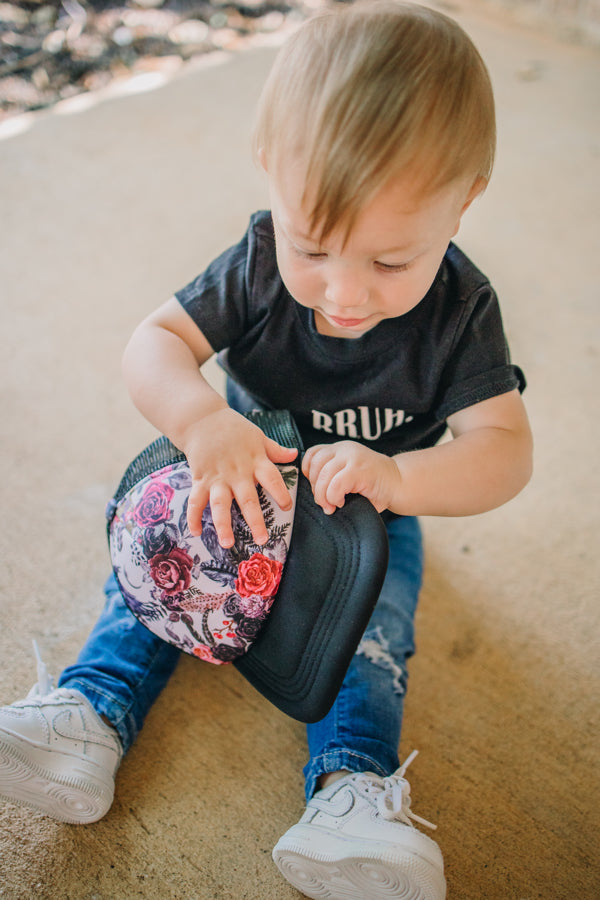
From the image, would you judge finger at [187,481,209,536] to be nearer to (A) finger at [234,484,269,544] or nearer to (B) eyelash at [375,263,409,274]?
(A) finger at [234,484,269,544]

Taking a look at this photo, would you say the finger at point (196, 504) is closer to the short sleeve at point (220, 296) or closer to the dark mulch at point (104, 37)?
the short sleeve at point (220, 296)

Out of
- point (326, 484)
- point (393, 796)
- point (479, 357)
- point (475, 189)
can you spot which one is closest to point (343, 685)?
point (393, 796)

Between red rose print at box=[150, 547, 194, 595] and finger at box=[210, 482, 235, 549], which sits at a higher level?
finger at box=[210, 482, 235, 549]

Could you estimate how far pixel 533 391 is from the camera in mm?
1007

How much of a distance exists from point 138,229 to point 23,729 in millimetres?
942

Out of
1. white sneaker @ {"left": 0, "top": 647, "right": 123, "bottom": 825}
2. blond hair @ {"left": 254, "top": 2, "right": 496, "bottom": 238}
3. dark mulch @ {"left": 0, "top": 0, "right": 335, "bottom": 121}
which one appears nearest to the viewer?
blond hair @ {"left": 254, "top": 2, "right": 496, "bottom": 238}

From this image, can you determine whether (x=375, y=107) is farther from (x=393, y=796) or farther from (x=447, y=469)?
(x=393, y=796)

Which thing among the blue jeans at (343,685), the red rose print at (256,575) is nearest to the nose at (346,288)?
the red rose print at (256,575)

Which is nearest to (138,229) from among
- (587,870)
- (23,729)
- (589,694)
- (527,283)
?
(527,283)

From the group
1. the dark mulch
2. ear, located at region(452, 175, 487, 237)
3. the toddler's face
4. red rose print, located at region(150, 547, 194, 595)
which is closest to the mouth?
the toddler's face

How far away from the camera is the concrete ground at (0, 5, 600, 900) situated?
592 millimetres

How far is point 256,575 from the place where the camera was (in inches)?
22.5

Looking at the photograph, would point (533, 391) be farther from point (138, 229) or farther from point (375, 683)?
point (138, 229)

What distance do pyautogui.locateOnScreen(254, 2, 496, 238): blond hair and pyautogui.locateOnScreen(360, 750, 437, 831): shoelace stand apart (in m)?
0.45
